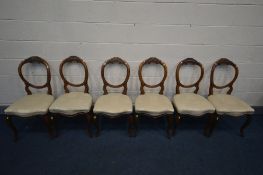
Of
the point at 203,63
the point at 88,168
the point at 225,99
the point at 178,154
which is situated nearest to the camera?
the point at 88,168

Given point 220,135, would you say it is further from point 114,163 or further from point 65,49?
point 65,49

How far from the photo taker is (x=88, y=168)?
76.0 inches

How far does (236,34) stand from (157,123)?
139 centimetres

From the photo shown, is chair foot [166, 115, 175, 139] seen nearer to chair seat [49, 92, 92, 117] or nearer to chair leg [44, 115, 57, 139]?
chair seat [49, 92, 92, 117]

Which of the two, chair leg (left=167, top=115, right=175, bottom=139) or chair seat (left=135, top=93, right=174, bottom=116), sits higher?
chair seat (left=135, top=93, right=174, bottom=116)

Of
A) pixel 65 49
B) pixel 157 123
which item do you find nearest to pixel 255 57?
pixel 157 123

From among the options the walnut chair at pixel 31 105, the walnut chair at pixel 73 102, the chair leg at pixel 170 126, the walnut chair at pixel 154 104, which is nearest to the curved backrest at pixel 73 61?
the walnut chair at pixel 73 102

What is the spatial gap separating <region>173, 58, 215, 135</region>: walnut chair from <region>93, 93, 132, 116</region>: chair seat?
536 mm

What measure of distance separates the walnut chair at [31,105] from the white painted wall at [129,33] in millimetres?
139

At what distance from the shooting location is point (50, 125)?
2.21 meters

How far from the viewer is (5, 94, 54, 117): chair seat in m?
2.04

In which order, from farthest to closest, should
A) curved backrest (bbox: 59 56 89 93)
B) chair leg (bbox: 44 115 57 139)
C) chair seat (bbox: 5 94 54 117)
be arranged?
curved backrest (bbox: 59 56 89 93) < chair leg (bbox: 44 115 57 139) < chair seat (bbox: 5 94 54 117)

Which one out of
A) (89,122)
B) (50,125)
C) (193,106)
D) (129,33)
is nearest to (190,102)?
(193,106)

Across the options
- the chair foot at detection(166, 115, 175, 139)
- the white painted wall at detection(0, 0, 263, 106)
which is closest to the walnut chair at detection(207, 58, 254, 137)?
the white painted wall at detection(0, 0, 263, 106)
